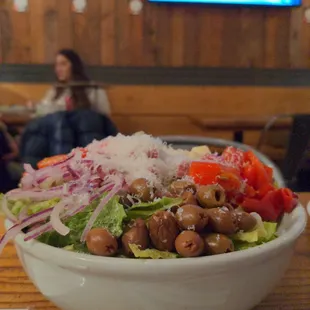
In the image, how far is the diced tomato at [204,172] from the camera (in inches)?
20.3

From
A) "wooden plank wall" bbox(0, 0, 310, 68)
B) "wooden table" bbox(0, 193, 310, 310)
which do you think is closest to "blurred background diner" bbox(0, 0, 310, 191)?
"wooden plank wall" bbox(0, 0, 310, 68)

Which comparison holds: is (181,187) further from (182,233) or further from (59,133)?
(59,133)

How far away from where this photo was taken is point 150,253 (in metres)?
0.42

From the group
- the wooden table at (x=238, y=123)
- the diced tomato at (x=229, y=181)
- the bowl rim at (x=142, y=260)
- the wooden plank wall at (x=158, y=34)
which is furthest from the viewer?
the wooden plank wall at (x=158, y=34)

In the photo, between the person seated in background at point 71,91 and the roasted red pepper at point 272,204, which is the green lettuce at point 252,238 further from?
the person seated in background at point 71,91

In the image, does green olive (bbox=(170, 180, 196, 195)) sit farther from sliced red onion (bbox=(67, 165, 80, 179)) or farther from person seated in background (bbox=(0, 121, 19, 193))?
person seated in background (bbox=(0, 121, 19, 193))

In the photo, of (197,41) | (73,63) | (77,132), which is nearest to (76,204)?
(77,132)

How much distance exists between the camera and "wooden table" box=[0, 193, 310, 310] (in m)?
0.52

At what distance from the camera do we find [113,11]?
9.45 feet

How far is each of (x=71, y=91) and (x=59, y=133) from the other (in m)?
0.39

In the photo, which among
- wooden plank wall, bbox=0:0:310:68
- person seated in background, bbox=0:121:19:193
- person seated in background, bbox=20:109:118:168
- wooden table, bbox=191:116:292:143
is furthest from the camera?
wooden plank wall, bbox=0:0:310:68

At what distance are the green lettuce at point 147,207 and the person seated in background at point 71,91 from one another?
2.19 metres

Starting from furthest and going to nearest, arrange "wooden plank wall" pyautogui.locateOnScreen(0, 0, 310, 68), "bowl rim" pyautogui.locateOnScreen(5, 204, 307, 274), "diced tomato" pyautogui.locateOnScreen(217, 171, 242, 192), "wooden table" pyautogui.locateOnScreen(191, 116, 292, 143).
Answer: "wooden plank wall" pyautogui.locateOnScreen(0, 0, 310, 68) → "wooden table" pyautogui.locateOnScreen(191, 116, 292, 143) → "diced tomato" pyautogui.locateOnScreen(217, 171, 242, 192) → "bowl rim" pyautogui.locateOnScreen(5, 204, 307, 274)

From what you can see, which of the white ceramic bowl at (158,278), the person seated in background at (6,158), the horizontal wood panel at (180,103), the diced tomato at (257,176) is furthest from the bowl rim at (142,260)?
the horizontal wood panel at (180,103)
